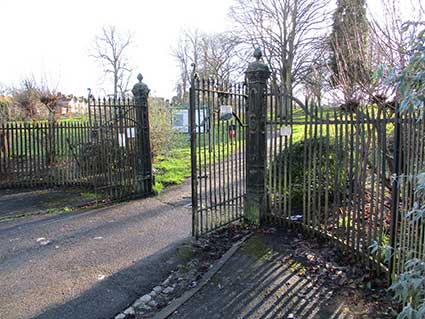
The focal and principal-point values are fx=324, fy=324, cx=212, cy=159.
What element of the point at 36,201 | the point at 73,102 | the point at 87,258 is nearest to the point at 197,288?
the point at 87,258

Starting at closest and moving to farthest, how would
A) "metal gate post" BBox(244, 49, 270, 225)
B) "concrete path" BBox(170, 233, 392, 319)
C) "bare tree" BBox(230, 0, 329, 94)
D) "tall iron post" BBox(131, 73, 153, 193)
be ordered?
"concrete path" BBox(170, 233, 392, 319) < "metal gate post" BBox(244, 49, 270, 225) < "tall iron post" BBox(131, 73, 153, 193) < "bare tree" BBox(230, 0, 329, 94)

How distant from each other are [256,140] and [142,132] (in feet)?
11.0

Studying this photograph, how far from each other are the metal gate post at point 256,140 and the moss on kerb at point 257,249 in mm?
618

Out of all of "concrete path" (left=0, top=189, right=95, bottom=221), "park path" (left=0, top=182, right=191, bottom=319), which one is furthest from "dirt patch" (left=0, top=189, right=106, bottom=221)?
"park path" (left=0, top=182, right=191, bottom=319)

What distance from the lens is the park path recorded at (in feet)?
11.4

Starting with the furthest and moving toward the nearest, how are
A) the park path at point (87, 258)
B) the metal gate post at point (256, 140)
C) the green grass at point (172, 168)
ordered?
the green grass at point (172, 168) < the metal gate post at point (256, 140) < the park path at point (87, 258)

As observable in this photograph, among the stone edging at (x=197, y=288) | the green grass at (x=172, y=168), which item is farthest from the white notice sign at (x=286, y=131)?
the green grass at (x=172, y=168)

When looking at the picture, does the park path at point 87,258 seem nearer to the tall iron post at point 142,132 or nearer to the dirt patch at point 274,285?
the dirt patch at point 274,285

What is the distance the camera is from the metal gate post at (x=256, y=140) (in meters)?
5.25

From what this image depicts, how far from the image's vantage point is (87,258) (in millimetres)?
4594

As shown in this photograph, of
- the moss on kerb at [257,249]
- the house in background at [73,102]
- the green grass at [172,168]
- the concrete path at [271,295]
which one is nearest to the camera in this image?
the concrete path at [271,295]

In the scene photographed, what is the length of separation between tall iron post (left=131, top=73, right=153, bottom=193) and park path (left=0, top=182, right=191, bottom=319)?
0.94 meters

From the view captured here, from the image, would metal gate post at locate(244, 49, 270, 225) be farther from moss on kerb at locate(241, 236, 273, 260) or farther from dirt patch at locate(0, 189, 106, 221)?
dirt patch at locate(0, 189, 106, 221)

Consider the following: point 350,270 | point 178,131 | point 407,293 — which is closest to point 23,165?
point 178,131
